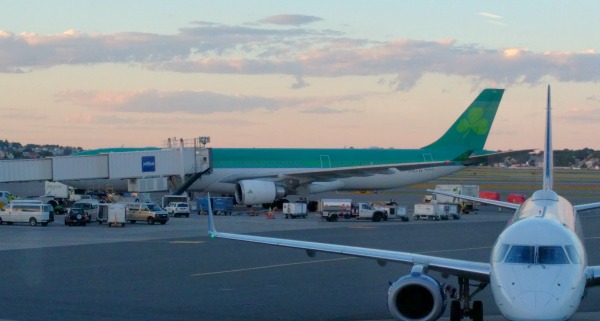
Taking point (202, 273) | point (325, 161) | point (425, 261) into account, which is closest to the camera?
point (425, 261)

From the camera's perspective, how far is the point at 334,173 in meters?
67.6

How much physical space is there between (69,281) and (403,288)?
521 inches

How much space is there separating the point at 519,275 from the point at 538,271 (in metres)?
0.32

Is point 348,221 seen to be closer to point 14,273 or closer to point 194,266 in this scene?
point 194,266

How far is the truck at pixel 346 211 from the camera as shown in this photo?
58688 millimetres

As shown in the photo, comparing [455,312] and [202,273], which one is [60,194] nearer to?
[202,273]

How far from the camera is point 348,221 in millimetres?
58844

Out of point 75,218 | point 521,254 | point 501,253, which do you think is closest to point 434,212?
point 75,218

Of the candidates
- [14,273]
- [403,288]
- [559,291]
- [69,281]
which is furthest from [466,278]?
[14,273]

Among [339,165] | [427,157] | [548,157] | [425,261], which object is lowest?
[425,261]

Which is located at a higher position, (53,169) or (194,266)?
(53,169)

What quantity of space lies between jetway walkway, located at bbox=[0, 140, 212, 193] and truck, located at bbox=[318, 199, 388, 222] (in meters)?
11.8

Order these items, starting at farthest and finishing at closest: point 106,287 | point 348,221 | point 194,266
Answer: point 348,221, point 194,266, point 106,287

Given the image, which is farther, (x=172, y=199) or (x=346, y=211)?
(x=172, y=199)
